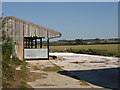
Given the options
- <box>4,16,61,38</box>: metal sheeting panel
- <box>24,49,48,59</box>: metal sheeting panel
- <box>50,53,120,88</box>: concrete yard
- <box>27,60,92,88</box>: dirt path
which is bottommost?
<box>50,53,120,88</box>: concrete yard

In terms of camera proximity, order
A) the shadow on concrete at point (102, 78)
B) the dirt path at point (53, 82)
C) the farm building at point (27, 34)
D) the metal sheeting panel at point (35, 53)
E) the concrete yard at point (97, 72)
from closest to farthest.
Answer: the dirt path at point (53, 82) → the shadow on concrete at point (102, 78) → the concrete yard at point (97, 72) → the farm building at point (27, 34) → the metal sheeting panel at point (35, 53)

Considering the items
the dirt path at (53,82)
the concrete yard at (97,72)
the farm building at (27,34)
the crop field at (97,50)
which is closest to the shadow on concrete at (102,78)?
the concrete yard at (97,72)

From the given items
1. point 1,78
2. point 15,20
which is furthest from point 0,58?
point 15,20

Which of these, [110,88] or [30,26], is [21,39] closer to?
[30,26]

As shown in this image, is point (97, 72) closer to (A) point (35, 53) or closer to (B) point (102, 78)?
(B) point (102, 78)

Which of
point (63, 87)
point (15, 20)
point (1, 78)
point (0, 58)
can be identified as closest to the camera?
point (1, 78)

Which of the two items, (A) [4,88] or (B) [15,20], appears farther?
(B) [15,20]

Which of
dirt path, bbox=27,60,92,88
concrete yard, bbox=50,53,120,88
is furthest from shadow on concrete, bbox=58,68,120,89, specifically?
dirt path, bbox=27,60,92,88

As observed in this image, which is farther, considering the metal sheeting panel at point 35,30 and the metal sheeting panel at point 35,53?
the metal sheeting panel at point 35,53

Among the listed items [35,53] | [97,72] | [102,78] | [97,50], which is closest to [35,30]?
[35,53]

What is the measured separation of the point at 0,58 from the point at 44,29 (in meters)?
16.1

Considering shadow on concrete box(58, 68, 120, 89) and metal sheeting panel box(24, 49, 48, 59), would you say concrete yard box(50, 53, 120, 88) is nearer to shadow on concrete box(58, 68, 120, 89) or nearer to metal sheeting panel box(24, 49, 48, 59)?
shadow on concrete box(58, 68, 120, 89)

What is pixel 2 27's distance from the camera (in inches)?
370

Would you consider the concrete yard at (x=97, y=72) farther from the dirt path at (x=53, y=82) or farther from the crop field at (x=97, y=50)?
the crop field at (x=97, y=50)
